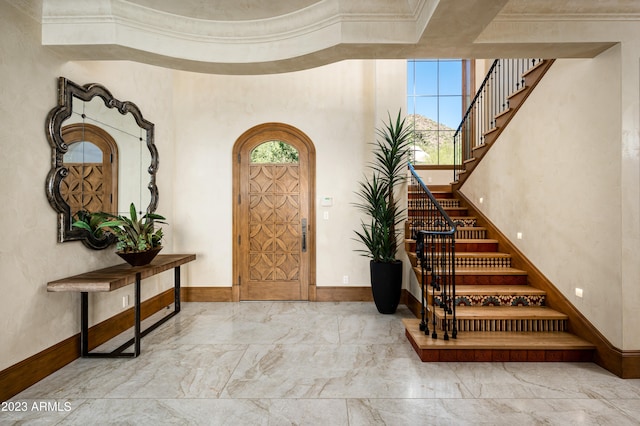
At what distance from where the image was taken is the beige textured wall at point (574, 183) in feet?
9.04

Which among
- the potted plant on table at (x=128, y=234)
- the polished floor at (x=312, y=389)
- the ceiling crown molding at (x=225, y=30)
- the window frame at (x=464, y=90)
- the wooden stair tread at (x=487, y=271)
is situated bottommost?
the polished floor at (x=312, y=389)

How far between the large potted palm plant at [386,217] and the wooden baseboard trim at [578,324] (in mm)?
1384

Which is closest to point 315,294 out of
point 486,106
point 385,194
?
point 385,194

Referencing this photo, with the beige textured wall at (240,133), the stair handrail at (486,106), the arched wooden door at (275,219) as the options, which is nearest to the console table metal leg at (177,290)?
the beige textured wall at (240,133)

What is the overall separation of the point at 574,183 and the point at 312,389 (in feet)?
9.73

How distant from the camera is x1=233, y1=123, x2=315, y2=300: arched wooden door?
16.7 ft

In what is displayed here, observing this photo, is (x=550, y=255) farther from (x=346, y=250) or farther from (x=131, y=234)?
(x=131, y=234)

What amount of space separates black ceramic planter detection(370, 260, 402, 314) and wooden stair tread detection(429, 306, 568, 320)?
3.00 ft

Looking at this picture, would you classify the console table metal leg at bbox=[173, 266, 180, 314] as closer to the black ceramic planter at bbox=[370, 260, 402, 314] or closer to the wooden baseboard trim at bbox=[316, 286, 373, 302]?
the wooden baseboard trim at bbox=[316, 286, 373, 302]

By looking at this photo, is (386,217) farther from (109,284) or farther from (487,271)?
(109,284)

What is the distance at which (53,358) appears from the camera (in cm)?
286

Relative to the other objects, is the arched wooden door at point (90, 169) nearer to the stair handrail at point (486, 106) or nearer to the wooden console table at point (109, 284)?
the wooden console table at point (109, 284)

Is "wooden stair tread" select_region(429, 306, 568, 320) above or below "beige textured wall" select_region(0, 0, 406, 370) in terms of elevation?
below

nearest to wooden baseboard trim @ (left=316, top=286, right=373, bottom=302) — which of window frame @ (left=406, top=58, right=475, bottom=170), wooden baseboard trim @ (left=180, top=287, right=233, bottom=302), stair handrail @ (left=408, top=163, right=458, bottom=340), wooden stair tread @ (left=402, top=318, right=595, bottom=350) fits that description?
stair handrail @ (left=408, top=163, right=458, bottom=340)
